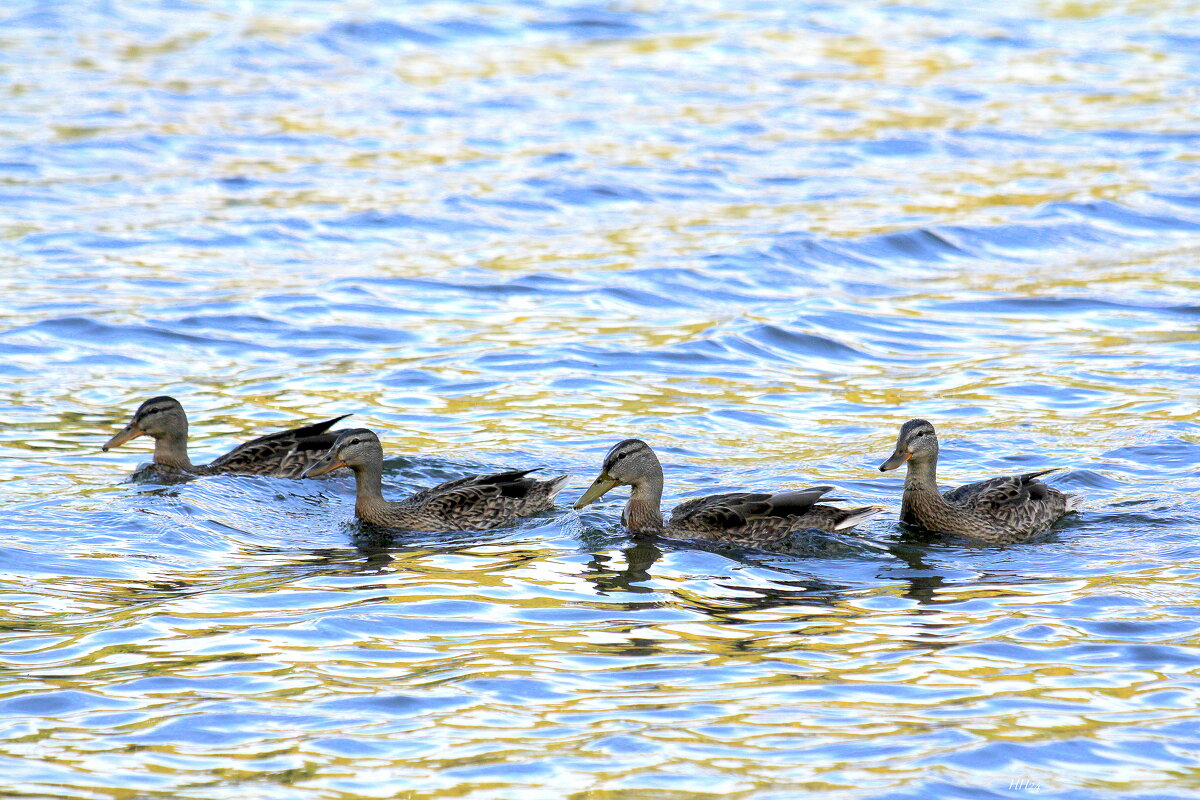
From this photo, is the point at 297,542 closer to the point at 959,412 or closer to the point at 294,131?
the point at 959,412

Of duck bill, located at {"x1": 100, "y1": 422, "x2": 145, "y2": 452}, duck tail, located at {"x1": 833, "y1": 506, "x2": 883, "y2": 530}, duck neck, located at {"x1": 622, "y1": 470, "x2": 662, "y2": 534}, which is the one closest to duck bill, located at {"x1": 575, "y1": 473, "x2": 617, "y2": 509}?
duck neck, located at {"x1": 622, "y1": 470, "x2": 662, "y2": 534}

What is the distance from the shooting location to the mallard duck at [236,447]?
12.0 metres

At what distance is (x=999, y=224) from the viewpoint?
1997 centimetres

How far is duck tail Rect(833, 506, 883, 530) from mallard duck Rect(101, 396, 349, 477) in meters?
3.67

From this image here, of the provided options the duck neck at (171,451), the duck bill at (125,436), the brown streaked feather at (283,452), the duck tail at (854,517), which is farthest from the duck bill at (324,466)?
the duck tail at (854,517)

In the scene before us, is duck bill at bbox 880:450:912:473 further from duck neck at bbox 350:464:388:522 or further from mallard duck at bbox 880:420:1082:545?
duck neck at bbox 350:464:388:522

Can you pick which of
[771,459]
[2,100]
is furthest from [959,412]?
[2,100]

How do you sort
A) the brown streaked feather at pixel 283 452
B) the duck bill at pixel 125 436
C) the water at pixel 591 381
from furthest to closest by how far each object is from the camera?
the duck bill at pixel 125 436, the brown streaked feather at pixel 283 452, the water at pixel 591 381

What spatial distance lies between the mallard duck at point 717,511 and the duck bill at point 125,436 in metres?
3.68

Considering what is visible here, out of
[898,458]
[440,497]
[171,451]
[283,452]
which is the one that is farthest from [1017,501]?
[171,451]

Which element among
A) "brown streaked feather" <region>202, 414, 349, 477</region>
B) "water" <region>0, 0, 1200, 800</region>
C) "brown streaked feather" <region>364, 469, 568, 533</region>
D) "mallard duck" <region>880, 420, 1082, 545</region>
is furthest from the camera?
"brown streaked feather" <region>202, 414, 349, 477</region>

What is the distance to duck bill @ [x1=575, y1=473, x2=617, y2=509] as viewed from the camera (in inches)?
423

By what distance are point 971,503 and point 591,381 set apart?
4597 mm

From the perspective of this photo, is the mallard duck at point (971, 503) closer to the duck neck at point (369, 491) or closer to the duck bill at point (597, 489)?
the duck bill at point (597, 489)
